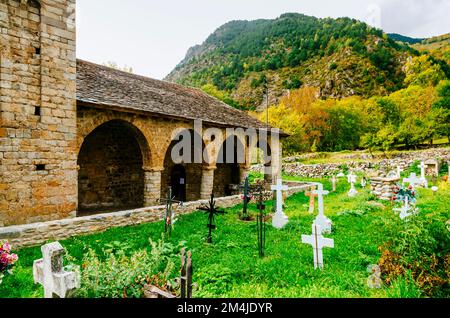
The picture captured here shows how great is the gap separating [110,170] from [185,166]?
4.46 meters

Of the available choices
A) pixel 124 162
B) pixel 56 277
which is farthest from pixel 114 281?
pixel 124 162

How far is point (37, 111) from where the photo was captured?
23.2ft

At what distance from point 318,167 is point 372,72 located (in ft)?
154

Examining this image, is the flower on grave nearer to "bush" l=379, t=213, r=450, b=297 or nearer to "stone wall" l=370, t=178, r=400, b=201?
"bush" l=379, t=213, r=450, b=297

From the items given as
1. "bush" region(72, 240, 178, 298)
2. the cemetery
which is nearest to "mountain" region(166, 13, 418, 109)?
the cemetery

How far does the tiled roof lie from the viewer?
944 cm

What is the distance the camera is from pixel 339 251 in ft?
18.7

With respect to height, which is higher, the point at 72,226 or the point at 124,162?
the point at 124,162

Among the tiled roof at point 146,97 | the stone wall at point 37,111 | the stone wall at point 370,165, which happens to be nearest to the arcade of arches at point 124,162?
the tiled roof at point 146,97

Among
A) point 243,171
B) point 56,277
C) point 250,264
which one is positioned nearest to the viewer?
point 56,277

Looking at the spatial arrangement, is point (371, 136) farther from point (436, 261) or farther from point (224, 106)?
point (436, 261)

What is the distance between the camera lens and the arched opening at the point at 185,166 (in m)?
14.9

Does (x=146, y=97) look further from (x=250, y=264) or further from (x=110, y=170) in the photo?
(x=250, y=264)

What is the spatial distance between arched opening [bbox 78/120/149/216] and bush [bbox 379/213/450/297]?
29.9 ft
